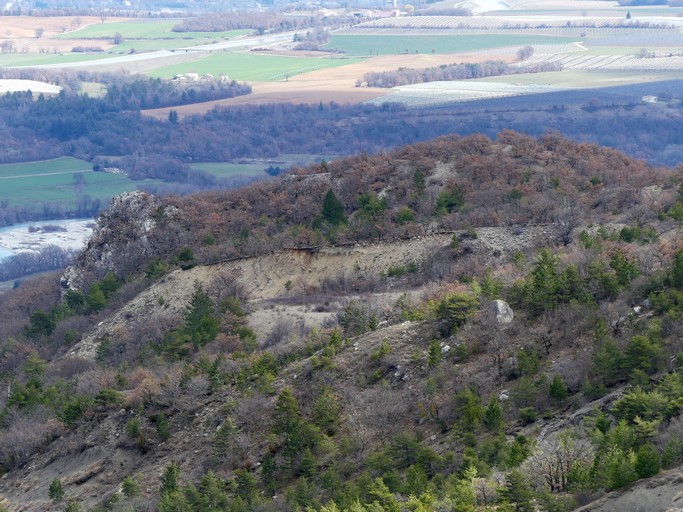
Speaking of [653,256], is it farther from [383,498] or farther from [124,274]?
[124,274]

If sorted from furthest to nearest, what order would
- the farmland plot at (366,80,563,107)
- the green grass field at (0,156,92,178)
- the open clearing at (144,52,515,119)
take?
the open clearing at (144,52,515,119), the farmland plot at (366,80,563,107), the green grass field at (0,156,92,178)

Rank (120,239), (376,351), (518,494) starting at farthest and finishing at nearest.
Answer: (120,239), (376,351), (518,494)

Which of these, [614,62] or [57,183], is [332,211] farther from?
[614,62]

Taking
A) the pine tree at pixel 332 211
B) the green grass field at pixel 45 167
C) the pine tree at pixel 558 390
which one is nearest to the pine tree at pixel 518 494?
the pine tree at pixel 558 390

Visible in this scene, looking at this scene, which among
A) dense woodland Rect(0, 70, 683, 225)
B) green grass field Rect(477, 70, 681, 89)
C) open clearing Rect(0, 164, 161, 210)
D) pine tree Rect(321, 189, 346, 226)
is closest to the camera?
pine tree Rect(321, 189, 346, 226)

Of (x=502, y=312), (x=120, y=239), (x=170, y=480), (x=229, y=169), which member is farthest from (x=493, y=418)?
(x=229, y=169)

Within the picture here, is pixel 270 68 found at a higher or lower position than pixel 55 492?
lower

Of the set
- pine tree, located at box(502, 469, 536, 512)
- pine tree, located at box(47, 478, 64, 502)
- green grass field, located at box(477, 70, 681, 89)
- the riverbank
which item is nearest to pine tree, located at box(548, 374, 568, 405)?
pine tree, located at box(502, 469, 536, 512)

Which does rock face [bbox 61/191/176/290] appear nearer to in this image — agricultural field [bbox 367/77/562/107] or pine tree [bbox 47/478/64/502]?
pine tree [bbox 47/478/64/502]
